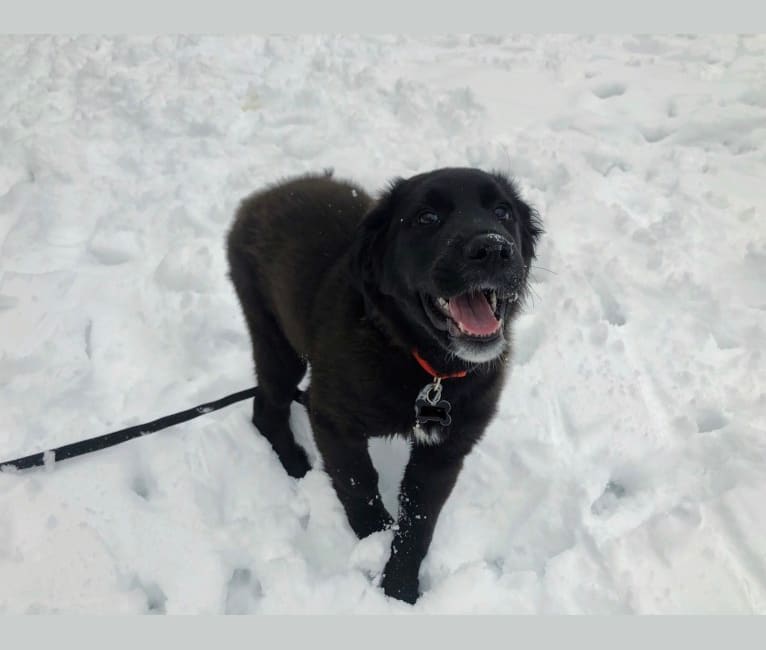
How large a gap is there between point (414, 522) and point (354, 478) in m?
0.29

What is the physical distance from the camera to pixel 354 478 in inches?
91.9

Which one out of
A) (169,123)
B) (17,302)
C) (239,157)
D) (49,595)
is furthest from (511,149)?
(49,595)

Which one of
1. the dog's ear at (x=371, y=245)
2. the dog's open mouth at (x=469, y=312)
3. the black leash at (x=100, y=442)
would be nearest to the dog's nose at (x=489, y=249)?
the dog's open mouth at (x=469, y=312)

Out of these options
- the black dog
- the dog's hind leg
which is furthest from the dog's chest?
the dog's hind leg

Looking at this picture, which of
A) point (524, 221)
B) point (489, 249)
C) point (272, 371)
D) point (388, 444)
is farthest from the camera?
point (388, 444)

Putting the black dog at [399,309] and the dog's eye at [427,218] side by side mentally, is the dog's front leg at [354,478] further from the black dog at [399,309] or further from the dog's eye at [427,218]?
the dog's eye at [427,218]

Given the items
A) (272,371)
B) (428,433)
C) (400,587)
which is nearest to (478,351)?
(428,433)

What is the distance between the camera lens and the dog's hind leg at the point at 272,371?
8.78ft

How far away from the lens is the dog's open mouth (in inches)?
73.4

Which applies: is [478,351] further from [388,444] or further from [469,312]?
[388,444]

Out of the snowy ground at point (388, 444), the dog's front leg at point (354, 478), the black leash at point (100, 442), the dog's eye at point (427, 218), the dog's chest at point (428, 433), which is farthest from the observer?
the black leash at point (100, 442)

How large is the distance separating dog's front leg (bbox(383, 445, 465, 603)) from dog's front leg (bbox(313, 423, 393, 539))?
114 millimetres

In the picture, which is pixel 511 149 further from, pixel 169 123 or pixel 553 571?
pixel 553 571

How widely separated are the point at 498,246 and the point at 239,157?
10.8 ft
